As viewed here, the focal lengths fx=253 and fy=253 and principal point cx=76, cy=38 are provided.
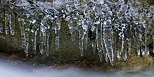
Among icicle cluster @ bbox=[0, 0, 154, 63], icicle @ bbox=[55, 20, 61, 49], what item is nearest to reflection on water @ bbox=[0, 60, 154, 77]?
icicle cluster @ bbox=[0, 0, 154, 63]

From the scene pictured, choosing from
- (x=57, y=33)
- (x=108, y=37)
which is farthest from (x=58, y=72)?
(x=108, y=37)

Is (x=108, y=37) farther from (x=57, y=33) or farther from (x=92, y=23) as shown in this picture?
(x=57, y=33)

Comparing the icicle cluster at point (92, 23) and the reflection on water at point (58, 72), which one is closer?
the icicle cluster at point (92, 23)

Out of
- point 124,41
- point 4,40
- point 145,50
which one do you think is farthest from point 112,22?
point 4,40

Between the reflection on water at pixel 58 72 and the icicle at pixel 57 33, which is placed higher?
the icicle at pixel 57 33

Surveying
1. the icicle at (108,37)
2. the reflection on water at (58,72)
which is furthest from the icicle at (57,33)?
the icicle at (108,37)

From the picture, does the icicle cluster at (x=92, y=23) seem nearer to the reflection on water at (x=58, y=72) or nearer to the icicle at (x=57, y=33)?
the icicle at (x=57, y=33)
